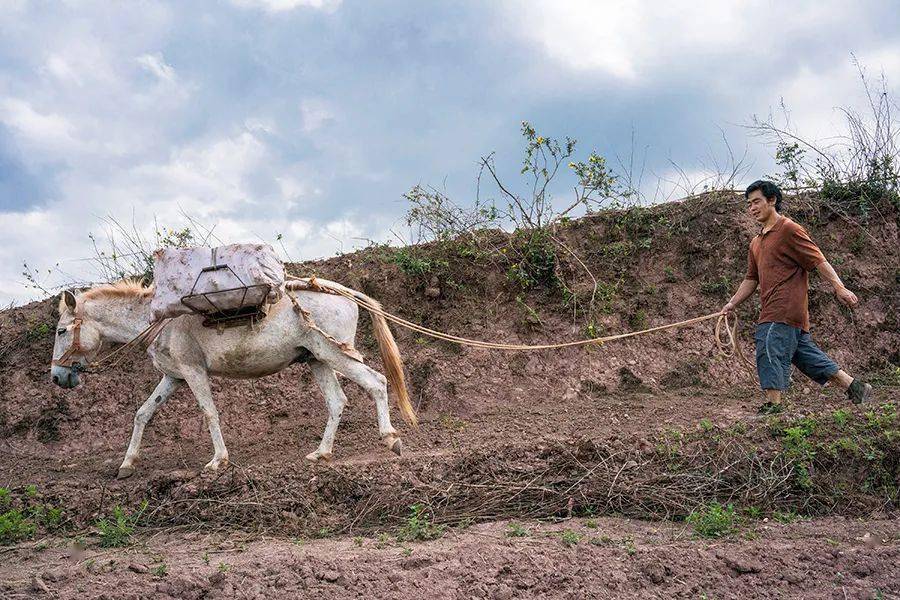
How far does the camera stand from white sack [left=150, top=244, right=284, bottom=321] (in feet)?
20.7

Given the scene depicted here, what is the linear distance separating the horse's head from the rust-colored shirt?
595cm

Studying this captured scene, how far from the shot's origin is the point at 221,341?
679cm

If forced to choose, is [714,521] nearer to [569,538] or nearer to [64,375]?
[569,538]

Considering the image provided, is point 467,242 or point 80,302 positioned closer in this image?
point 80,302

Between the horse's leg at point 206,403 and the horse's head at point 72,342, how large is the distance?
1.06 meters

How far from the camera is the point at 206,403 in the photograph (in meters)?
6.95

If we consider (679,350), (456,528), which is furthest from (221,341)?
(679,350)

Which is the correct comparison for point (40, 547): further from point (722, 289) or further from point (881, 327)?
point (881, 327)

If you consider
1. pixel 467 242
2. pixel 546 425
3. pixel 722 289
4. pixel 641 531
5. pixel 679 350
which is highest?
pixel 467 242

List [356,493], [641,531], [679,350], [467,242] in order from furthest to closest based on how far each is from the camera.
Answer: [467,242]
[679,350]
[356,493]
[641,531]

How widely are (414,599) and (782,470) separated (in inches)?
119

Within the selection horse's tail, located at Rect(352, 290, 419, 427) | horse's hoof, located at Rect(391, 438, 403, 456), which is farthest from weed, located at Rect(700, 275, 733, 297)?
horse's hoof, located at Rect(391, 438, 403, 456)

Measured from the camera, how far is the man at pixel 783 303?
251 inches

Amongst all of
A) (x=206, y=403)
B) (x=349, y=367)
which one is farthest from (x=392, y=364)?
(x=206, y=403)
